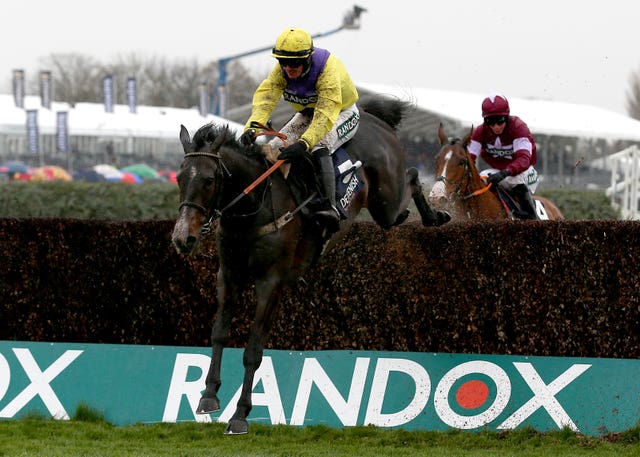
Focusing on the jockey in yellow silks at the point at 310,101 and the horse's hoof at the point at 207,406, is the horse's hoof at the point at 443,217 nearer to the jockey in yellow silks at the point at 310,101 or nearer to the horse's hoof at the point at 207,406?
the jockey in yellow silks at the point at 310,101

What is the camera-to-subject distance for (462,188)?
30.8ft

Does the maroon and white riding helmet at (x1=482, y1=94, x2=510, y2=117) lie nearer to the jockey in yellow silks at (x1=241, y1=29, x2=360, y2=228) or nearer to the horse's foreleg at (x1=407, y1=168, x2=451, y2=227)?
the horse's foreleg at (x1=407, y1=168, x2=451, y2=227)

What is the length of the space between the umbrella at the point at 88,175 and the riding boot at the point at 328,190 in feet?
69.6

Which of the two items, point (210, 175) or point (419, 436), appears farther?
point (419, 436)

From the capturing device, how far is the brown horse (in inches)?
362

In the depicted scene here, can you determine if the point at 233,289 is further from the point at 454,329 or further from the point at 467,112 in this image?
the point at 467,112

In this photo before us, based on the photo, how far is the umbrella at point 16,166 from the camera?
93.7 feet

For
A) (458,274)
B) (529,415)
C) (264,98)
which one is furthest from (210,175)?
(529,415)

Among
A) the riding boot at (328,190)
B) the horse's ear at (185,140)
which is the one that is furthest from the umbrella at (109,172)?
the horse's ear at (185,140)

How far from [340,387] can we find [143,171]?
24.0 m

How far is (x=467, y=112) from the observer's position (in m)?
26.4

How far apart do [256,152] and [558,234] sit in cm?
215

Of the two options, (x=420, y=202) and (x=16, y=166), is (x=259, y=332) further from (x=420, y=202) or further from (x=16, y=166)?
(x=16, y=166)

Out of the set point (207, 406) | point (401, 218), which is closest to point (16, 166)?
point (401, 218)
